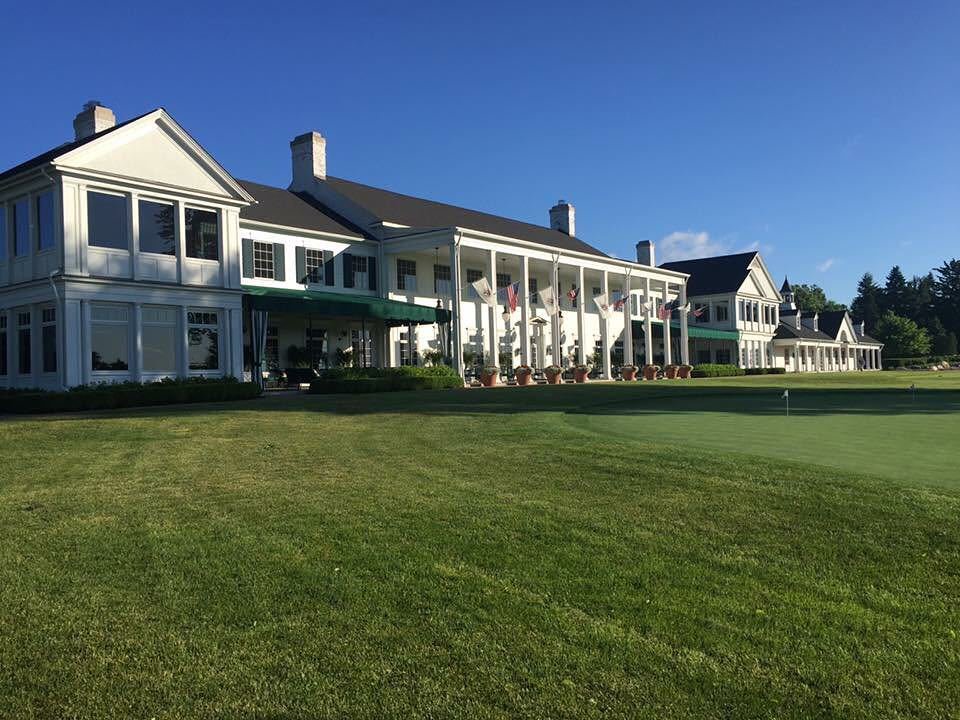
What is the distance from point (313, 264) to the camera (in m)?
29.9

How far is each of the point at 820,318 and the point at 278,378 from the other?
221 ft

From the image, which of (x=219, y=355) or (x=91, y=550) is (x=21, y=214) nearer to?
(x=219, y=355)

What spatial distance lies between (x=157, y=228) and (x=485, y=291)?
41.4 feet

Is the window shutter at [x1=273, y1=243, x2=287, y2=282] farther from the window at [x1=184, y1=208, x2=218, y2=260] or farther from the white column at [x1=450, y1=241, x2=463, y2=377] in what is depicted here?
the white column at [x1=450, y1=241, x2=463, y2=377]

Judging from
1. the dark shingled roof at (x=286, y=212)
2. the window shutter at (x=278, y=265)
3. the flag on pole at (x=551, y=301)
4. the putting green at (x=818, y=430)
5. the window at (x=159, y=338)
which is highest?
the dark shingled roof at (x=286, y=212)

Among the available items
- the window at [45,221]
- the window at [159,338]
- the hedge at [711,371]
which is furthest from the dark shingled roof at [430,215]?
the window at [45,221]

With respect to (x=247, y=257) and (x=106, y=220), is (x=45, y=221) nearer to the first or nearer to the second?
(x=106, y=220)

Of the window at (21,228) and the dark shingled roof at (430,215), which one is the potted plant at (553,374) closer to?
the dark shingled roof at (430,215)

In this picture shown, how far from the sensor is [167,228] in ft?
75.4

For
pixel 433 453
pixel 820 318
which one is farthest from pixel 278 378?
pixel 820 318

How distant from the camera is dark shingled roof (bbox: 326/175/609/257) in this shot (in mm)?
34469

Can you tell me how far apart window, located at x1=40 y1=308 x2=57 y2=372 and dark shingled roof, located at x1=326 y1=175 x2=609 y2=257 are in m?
14.5

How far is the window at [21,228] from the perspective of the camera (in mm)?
21656

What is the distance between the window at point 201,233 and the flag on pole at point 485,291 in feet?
33.4
